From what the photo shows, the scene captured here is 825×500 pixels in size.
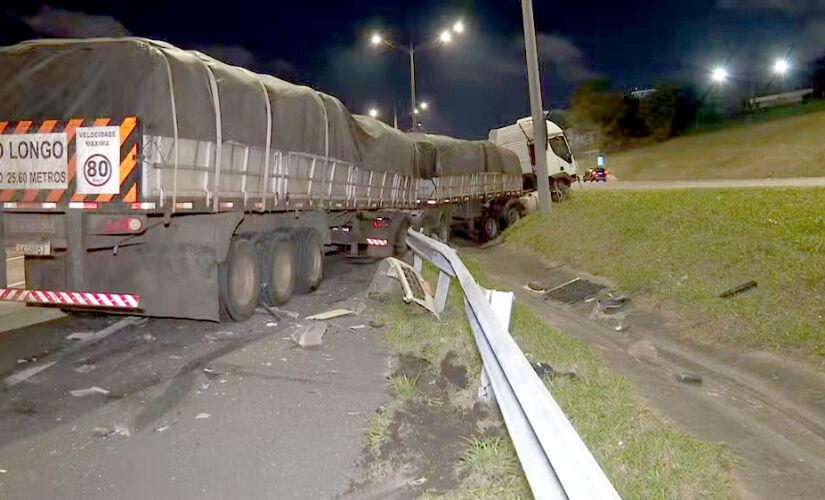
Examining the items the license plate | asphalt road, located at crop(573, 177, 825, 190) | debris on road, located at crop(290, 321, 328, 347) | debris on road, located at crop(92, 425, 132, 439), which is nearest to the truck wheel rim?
debris on road, located at crop(290, 321, 328, 347)

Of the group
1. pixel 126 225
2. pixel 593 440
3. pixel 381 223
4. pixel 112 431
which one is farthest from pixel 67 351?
pixel 381 223

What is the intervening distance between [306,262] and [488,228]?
Answer: 13.7 m

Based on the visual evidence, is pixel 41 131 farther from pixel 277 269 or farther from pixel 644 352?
pixel 644 352

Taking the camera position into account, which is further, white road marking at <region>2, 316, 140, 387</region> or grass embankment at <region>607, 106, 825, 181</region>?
grass embankment at <region>607, 106, 825, 181</region>

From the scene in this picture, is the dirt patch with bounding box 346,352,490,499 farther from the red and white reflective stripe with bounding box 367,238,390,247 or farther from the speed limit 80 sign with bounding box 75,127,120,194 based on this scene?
the red and white reflective stripe with bounding box 367,238,390,247

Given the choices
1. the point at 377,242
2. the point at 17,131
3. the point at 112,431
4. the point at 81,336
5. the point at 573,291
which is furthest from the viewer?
the point at 377,242

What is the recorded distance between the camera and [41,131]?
7.46 metres

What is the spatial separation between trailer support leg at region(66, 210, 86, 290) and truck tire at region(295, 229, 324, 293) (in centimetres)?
416

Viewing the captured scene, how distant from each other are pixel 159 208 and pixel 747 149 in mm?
40556

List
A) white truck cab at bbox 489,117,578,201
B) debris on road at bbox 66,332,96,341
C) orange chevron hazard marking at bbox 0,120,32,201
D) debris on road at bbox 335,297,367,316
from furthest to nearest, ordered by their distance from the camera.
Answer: white truck cab at bbox 489,117,578,201 < debris on road at bbox 335,297,367,316 < debris on road at bbox 66,332,96,341 < orange chevron hazard marking at bbox 0,120,32,201

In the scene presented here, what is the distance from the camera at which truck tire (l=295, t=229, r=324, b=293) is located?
Result: 1127 centimetres

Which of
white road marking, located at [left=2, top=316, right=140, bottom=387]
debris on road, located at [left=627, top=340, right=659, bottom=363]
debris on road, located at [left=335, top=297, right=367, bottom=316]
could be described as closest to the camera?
white road marking, located at [left=2, top=316, right=140, bottom=387]

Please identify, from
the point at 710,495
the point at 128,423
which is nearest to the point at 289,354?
the point at 128,423

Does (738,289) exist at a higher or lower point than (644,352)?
higher
